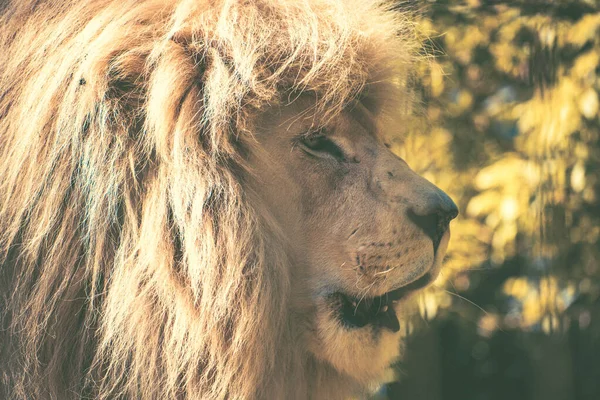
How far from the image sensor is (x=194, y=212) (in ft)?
4.50

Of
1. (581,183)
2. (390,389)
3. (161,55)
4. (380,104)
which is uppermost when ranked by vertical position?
(161,55)

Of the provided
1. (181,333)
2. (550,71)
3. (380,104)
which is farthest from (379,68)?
(550,71)

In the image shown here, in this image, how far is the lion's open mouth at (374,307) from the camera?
1468 mm

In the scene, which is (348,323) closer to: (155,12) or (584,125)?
(155,12)

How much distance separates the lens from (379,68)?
166 centimetres

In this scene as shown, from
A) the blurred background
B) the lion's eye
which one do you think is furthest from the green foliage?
the lion's eye

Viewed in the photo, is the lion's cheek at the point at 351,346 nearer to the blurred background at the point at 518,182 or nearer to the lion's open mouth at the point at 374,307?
the lion's open mouth at the point at 374,307

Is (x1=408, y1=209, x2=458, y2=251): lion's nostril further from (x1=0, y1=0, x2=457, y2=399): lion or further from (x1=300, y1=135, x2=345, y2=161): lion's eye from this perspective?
(x1=300, y1=135, x2=345, y2=161): lion's eye

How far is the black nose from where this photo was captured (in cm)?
144

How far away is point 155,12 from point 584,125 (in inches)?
54.6

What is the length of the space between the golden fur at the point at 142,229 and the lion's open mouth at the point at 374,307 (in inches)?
3.8

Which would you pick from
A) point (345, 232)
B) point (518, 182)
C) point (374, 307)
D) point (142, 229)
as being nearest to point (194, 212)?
point (142, 229)

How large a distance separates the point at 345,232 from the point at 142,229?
1.12ft

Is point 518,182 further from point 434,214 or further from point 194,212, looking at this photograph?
point 194,212
